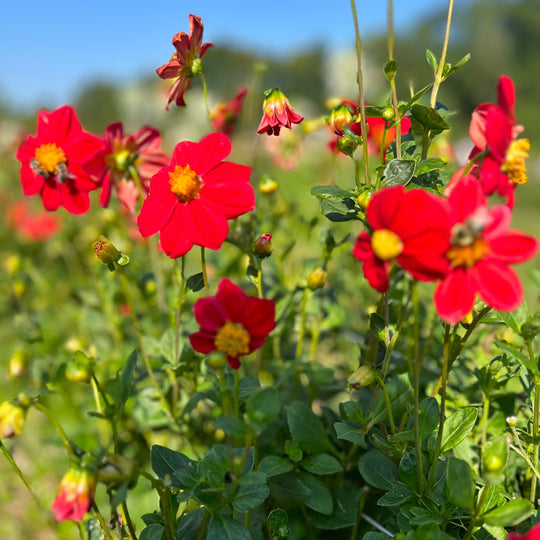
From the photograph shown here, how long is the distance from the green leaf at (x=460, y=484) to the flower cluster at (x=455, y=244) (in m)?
0.21

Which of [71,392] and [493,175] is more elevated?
[493,175]

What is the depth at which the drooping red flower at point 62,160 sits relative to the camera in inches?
39.6

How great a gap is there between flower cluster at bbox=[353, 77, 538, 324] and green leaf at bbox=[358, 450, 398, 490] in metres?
0.36

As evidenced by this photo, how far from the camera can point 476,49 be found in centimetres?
1560

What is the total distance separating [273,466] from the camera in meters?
0.79

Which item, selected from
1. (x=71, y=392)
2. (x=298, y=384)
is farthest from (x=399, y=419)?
(x=71, y=392)

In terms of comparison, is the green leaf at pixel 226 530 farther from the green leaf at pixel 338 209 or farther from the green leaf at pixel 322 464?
the green leaf at pixel 338 209

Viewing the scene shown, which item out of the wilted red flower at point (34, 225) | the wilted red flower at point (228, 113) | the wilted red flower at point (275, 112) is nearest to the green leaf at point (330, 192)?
the wilted red flower at point (275, 112)

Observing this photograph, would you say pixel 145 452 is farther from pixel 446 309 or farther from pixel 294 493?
pixel 446 309

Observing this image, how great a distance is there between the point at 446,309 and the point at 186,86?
67 centimetres

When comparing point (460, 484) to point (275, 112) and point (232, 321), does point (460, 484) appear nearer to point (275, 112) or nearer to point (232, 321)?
point (232, 321)

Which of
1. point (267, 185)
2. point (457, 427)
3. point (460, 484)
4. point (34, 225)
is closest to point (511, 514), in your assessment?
point (460, 484)

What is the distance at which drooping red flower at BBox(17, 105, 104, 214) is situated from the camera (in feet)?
3.30

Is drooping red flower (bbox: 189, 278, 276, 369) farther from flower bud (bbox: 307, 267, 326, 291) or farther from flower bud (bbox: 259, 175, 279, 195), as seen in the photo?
flower bud (bbox: 259, 175, 279, 195)
